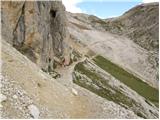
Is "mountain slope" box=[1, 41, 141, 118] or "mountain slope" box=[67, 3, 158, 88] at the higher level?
"mountain slope" box=[1, 41, 141, 118]

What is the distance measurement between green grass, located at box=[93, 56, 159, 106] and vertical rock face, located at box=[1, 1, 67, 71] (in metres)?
47.1

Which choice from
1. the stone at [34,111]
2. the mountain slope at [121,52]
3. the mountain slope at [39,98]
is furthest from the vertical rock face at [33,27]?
the mountain slope at [121,52]

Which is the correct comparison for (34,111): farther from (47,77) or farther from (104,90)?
(104,90)

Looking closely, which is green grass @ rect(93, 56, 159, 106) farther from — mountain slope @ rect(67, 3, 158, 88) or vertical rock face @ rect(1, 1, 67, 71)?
vertical rock face @ rect(1, 1, 67, 71)

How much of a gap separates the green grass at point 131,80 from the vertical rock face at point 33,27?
4707cm

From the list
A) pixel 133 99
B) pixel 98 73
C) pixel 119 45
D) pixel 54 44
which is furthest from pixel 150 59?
pixel 54 44

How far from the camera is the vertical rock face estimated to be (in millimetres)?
50906

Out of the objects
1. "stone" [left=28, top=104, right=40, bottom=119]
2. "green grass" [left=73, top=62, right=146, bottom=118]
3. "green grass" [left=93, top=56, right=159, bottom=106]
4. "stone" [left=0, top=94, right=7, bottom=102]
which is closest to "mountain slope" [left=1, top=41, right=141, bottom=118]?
"stone" [left=28, top=104, right=40, bottom=119]

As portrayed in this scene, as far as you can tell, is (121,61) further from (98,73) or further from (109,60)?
(98,73)

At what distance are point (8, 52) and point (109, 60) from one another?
99.6 m

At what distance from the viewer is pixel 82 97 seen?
132 ft

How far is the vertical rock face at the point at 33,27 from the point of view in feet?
167

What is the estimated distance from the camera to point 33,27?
54.6m

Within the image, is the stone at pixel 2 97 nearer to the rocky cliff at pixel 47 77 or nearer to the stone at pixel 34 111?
the rocky cliff at pixel 47 77
